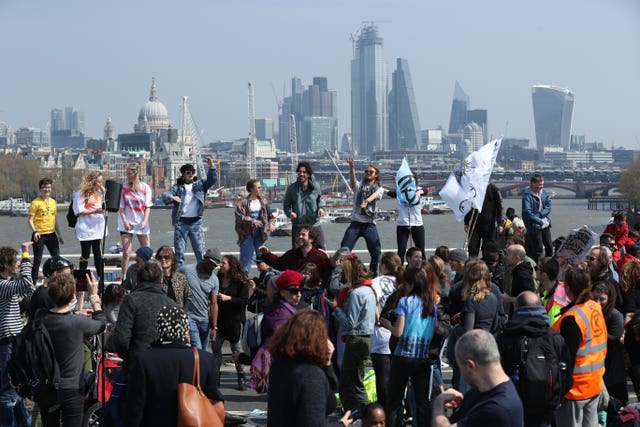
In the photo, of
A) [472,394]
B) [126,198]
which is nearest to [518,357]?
[472,394]

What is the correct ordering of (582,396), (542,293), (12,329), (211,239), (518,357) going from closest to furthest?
(518,357) → (582,396) → (12,329) → (542,293) → (211,239)

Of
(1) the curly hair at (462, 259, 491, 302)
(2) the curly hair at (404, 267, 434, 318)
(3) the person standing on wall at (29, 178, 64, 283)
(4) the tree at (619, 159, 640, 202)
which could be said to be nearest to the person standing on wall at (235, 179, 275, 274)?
(3) the person standing on wall at (29, 178, 64, 283)

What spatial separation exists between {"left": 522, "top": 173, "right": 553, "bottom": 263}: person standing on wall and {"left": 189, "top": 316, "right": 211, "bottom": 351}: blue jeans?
455 centimetres

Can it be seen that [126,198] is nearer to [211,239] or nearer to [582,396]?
[582,396]

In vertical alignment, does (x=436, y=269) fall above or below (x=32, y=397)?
above

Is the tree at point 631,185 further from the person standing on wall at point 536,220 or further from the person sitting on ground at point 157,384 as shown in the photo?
the person sitting on ground at point 157,384

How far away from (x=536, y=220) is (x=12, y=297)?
6108mm

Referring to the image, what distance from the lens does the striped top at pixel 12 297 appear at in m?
6.81

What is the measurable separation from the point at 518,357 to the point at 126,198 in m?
6.21

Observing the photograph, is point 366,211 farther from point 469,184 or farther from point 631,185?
point 631,185

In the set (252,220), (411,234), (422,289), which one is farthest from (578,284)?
(411,234)

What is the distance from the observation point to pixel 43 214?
36.8ft

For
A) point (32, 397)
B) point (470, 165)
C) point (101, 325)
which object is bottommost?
point (32, 397)

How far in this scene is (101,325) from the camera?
20.4 ft
